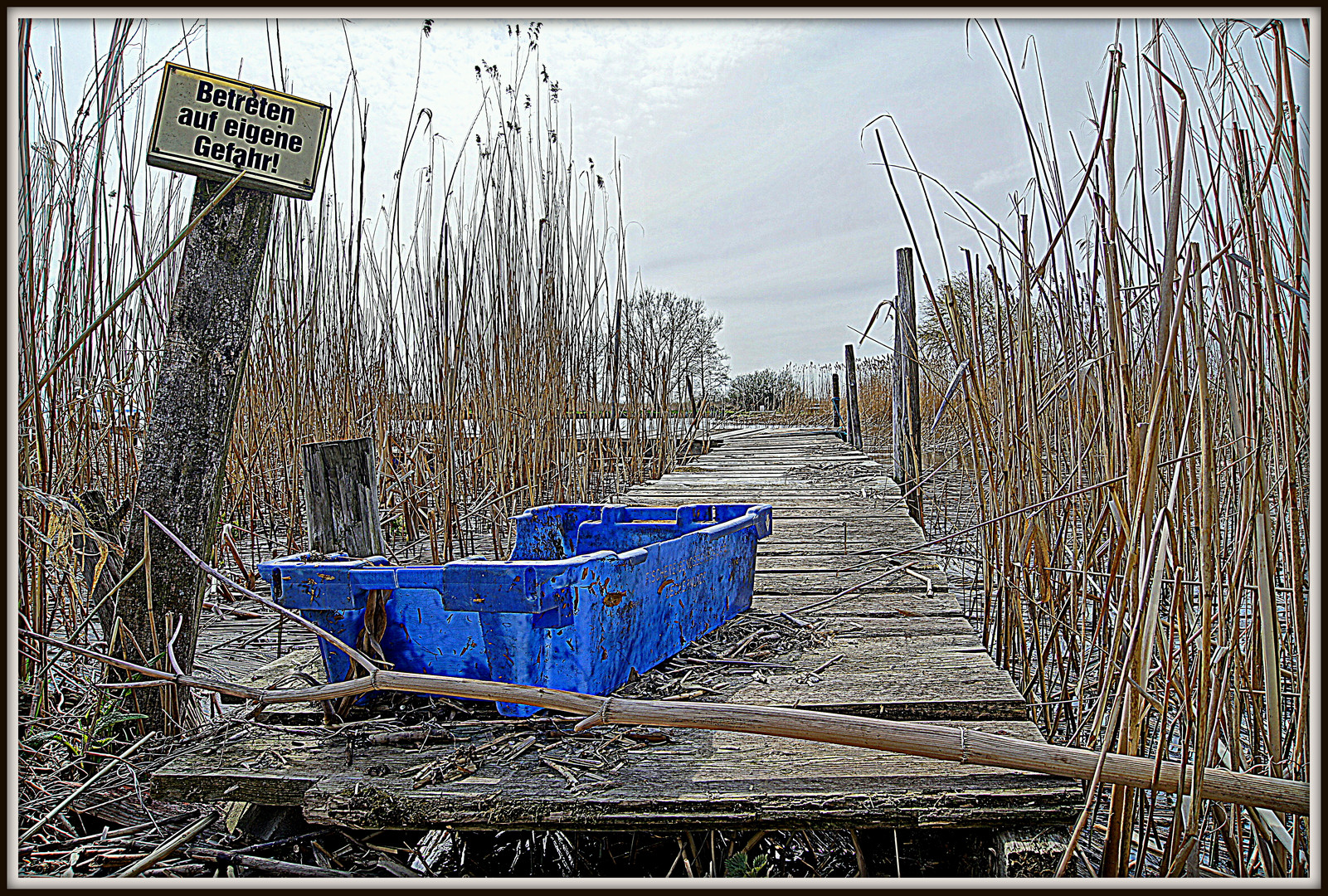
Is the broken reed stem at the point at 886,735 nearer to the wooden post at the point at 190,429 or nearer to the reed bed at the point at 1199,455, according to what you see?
the reed bed at the point at 1199,455

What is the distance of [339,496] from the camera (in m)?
1.36

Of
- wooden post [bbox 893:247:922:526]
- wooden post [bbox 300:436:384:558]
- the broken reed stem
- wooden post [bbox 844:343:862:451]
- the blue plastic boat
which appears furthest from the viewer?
wooden post [bbox 844:343:862:451]

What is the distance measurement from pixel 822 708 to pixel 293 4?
122cm

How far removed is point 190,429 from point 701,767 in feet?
2.81

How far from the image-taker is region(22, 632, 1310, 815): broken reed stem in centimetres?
71

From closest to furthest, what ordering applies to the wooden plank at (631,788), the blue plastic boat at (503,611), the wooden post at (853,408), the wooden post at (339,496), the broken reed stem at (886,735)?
the broken reed stem at (886,735) < the wooden plank at (631,788) < the blue plastic boat at (503,611) < the wooden post at (339,496) < the wooden post at (853,408)

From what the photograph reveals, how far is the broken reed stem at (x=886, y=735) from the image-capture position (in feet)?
2.32

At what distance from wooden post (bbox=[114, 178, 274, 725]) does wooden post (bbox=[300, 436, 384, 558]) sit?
19cm

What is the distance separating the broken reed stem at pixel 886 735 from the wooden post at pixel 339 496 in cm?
56

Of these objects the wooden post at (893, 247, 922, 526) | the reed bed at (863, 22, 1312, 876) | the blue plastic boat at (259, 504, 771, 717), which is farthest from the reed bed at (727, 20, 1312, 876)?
the wooden post at (893, 247, 922, 526)

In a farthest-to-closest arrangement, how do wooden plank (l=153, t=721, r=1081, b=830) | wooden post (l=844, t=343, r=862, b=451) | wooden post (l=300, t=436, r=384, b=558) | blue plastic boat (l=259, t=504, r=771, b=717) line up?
wooden post (l=844, t=343, r=862, b=451) → wooden post (l=300, t=436, r=384, b=558) → blue plastic boat (l=259, t=504, r=771, b=717) → wooden plank (l=153, t=721, r=1081, b=830)

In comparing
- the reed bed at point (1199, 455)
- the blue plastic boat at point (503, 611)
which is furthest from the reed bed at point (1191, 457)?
the blue plastic boat at point (503, 611)

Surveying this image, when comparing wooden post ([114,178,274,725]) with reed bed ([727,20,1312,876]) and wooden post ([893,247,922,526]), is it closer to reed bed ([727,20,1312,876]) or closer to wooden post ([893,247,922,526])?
reed bed ([727,20,1312,876])

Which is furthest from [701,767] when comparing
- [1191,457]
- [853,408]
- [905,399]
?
[853,408]
